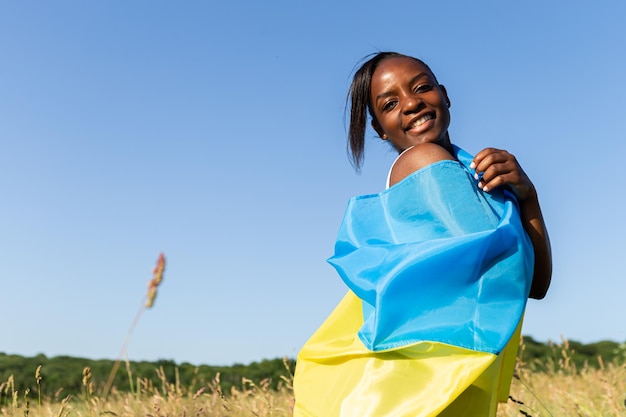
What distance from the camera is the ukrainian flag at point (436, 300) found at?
1883 mm

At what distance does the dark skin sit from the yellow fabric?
0.42 metres

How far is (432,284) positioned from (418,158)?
413 millimetres

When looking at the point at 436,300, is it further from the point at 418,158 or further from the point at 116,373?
the point at 116,373

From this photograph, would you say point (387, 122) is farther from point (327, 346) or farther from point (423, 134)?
point (327, 346)

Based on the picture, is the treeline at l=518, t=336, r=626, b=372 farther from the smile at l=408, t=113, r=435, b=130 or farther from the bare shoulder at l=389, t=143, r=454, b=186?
the bare shoulder at l=389, t=143, r=454, b=186

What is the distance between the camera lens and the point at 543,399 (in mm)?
5355

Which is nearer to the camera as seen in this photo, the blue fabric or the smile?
the blue fabric

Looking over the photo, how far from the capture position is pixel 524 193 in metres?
2.10

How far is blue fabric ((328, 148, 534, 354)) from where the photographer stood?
74.1 inches

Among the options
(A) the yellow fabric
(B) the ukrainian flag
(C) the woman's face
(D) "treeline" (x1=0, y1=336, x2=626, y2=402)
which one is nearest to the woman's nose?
(C) the woman's face

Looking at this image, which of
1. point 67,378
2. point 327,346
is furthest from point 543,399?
point 67,378

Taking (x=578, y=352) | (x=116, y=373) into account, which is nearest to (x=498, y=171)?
(x=116, y=373)

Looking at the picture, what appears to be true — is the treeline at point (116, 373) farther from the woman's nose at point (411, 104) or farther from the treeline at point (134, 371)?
the woman's nose at point (411, 104)

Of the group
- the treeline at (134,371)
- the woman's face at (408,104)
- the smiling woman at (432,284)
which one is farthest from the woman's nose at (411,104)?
the treeline at (134,371)
